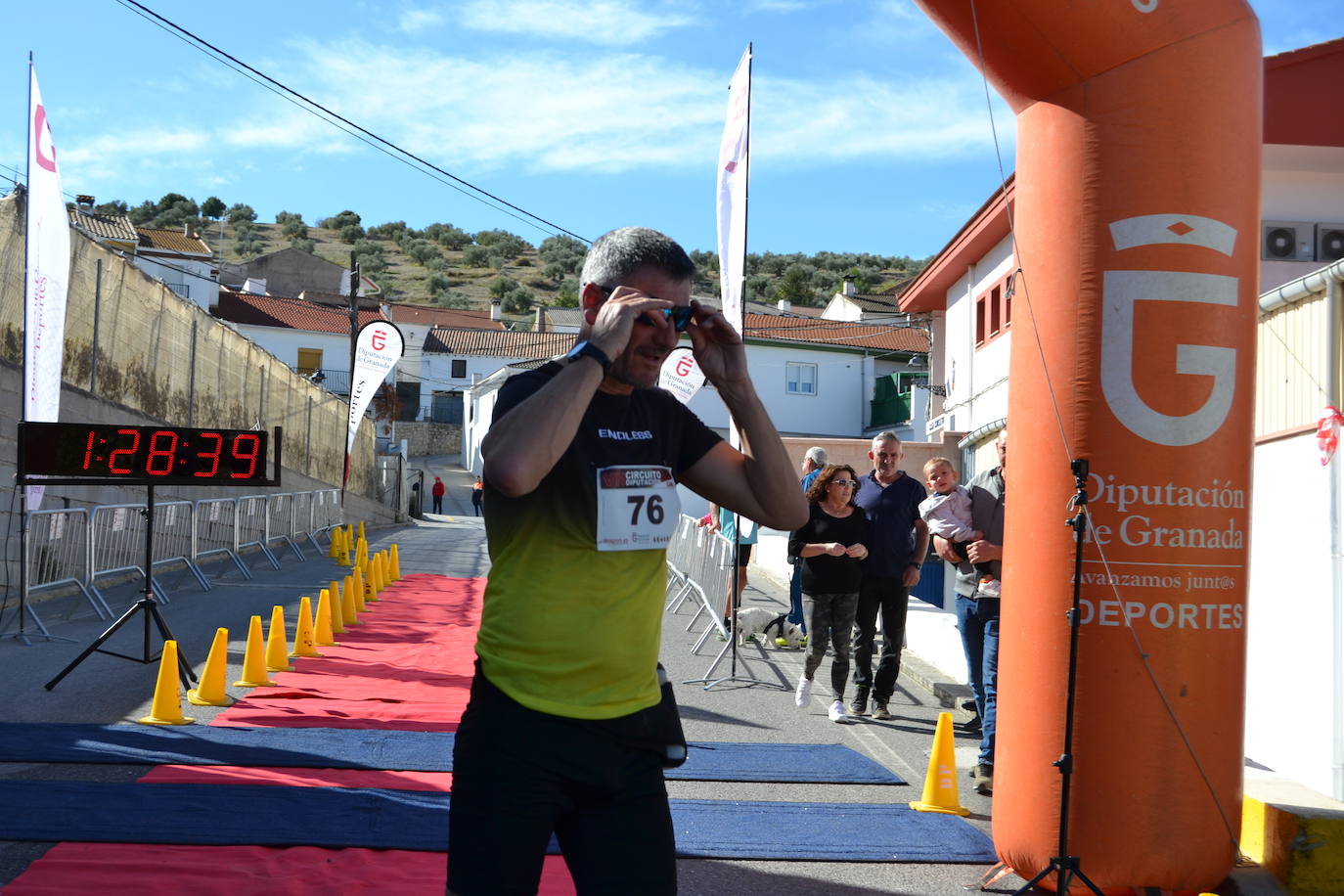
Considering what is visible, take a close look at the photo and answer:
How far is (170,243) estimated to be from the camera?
275ft

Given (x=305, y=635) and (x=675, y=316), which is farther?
(x=305, y=635)

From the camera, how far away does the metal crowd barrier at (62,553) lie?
1289 cm

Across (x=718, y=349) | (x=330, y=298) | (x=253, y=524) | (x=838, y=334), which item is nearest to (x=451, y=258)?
(x=330, y=298)

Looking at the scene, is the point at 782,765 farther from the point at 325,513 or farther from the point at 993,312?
the point at 325,513

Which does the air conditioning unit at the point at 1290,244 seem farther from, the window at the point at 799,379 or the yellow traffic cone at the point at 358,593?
the window at the point at 799,379

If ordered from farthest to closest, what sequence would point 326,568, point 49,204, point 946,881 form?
point 326,568
point 49,204
point 946,881

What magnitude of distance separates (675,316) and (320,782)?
195 inches

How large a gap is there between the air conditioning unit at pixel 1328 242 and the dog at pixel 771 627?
8442mm

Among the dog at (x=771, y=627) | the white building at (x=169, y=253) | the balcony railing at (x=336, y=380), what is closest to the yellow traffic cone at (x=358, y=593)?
the dog at (x=771, y=627)

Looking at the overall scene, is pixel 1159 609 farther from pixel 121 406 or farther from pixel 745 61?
pixel 121 406

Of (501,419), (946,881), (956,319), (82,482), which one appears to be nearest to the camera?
(501,419)

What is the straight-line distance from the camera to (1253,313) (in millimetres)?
5195

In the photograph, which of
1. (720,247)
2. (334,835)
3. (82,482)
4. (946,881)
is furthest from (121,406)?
(946,881)

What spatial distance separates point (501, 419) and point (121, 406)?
1864cm
